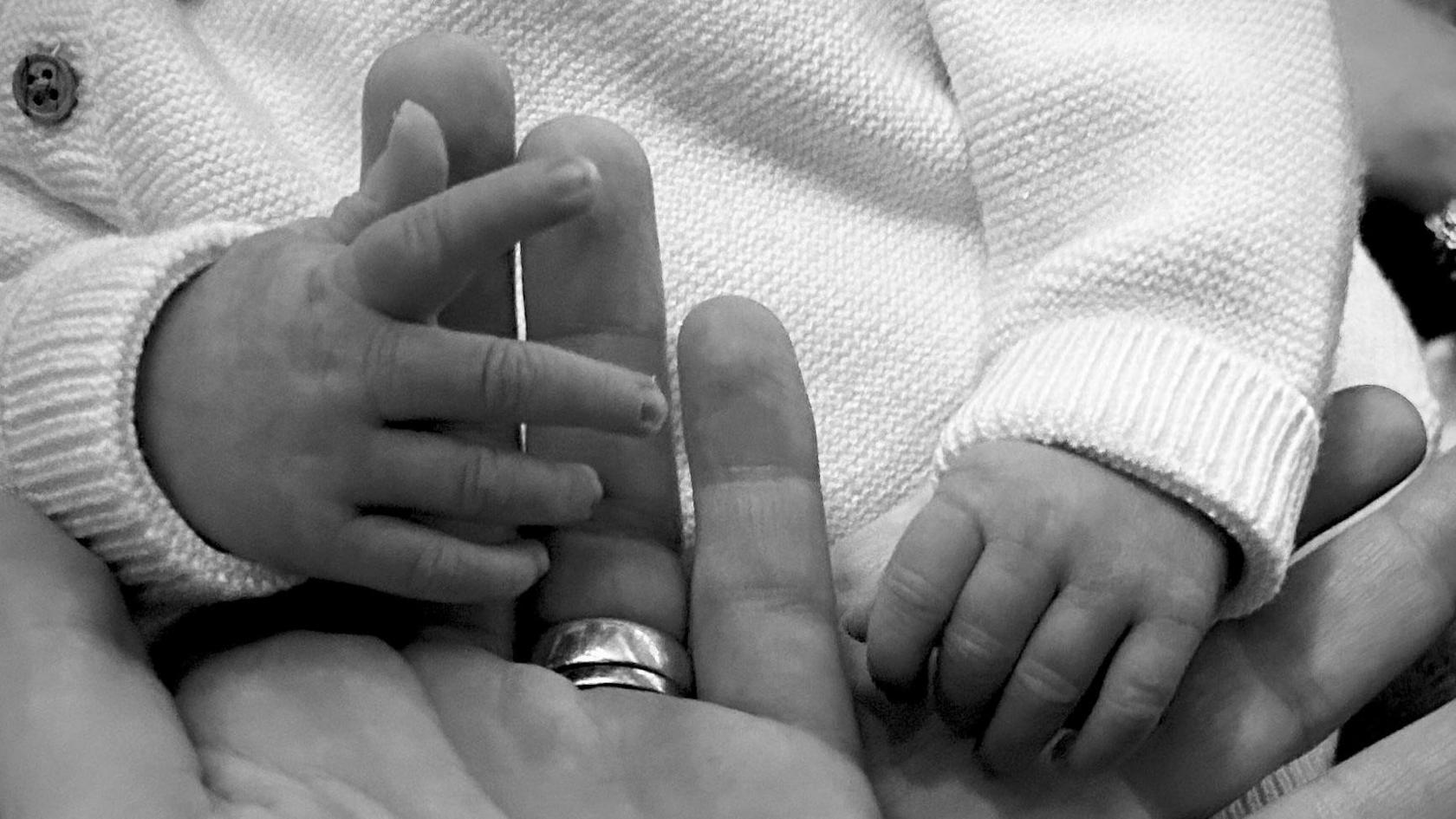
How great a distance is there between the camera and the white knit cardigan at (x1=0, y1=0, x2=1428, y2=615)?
0.54 m

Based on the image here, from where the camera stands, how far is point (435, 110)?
48 centimetres

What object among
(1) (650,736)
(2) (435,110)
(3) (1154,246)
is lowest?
(1) (650,736)

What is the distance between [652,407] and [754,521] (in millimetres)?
120

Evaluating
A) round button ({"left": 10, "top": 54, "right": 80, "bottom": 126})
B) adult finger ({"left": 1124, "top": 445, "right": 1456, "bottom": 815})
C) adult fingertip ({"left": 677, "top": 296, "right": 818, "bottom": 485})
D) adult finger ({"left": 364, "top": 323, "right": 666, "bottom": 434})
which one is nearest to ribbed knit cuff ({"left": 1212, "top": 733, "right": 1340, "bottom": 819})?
adult finger ({"left": 1124, "top": 445, "right": 1456, "bottom": 815})

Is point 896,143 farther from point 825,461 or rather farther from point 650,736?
point 650,736

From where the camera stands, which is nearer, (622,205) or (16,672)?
(16,672)

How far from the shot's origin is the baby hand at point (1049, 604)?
1.57 ft

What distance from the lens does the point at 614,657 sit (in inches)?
21.0

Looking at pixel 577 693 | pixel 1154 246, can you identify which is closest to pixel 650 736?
pixel 577 693

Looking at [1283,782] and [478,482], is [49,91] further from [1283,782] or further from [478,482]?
[1283,782]

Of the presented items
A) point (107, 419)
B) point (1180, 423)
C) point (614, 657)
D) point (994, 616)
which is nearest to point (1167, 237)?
point (1180, 423)

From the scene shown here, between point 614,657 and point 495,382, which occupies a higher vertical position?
point 495,382

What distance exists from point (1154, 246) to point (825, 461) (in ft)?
0.61

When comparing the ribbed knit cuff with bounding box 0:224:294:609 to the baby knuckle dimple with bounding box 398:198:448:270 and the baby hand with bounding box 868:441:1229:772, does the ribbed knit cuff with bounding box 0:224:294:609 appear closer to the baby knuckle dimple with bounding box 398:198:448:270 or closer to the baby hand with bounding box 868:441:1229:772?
the baby knuckle dimple with bounding box 398:198:448:270
